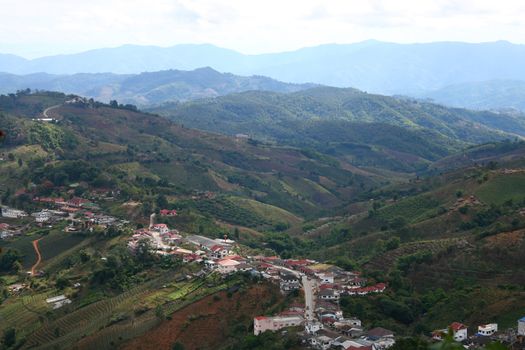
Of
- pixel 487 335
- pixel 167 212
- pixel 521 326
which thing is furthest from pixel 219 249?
pixel 521 326

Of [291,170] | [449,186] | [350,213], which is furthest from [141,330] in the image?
[291,170]

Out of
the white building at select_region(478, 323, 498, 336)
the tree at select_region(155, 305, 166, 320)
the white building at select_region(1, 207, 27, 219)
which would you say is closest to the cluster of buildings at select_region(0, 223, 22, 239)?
the white building at select_region(1, 207, 27, 219)

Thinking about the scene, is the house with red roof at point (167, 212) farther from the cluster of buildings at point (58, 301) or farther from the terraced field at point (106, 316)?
the cluster of buildings at point (58, 301)

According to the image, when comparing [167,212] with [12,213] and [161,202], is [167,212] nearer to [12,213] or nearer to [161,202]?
[161,202]

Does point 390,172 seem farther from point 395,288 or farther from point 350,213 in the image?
point 395,288

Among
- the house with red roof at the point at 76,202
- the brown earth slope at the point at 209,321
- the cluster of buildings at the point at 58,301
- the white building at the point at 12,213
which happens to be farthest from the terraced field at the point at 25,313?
the house with red roof at the point at 76,202

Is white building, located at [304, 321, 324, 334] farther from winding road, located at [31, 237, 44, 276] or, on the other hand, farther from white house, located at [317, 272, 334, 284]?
winding road, located at [31, 237, 44, 276]
